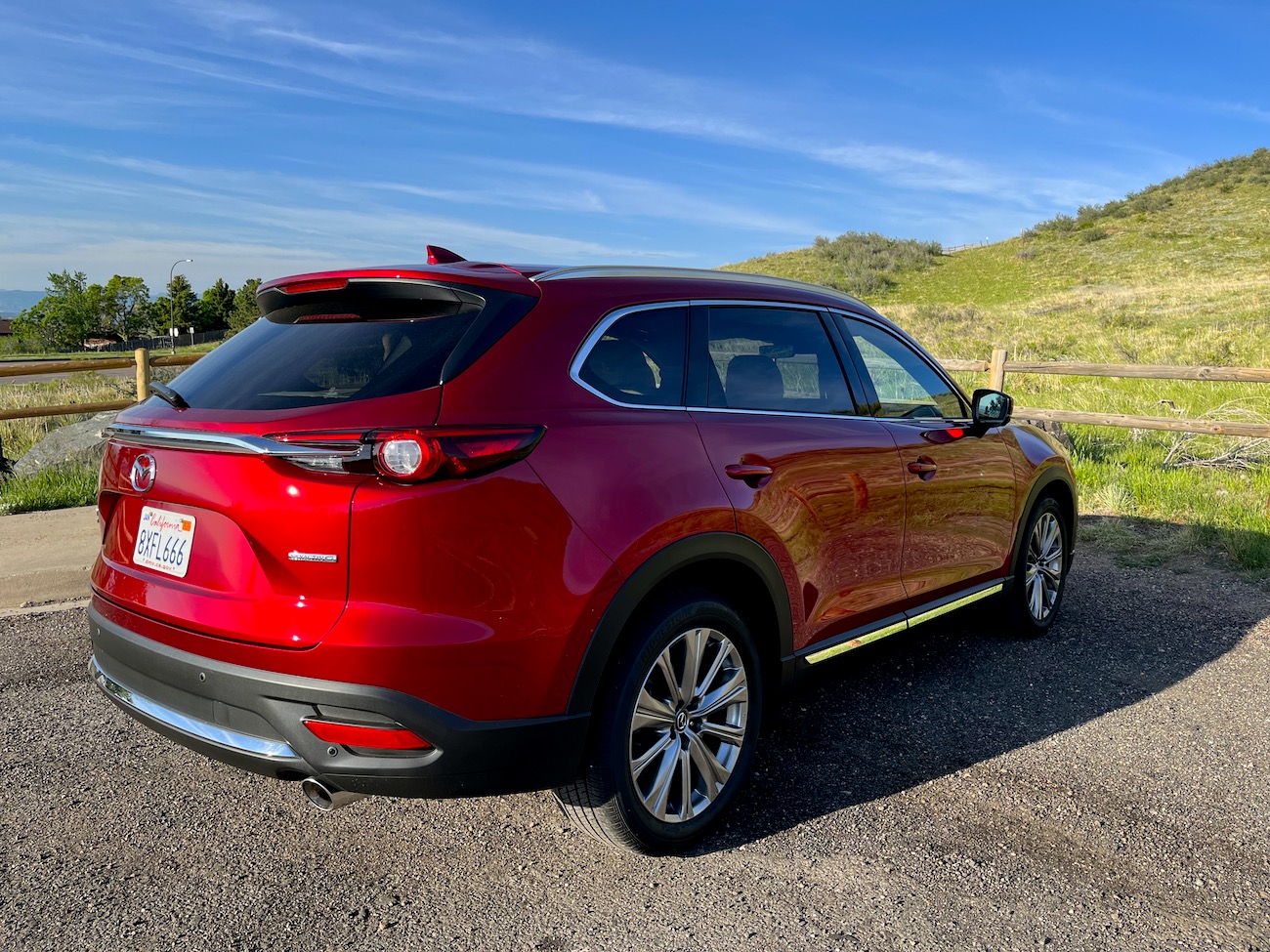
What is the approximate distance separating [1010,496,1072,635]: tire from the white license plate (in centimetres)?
395

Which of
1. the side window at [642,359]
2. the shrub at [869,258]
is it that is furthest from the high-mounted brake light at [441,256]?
the shrub at [869,258]

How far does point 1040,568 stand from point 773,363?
2566 mm

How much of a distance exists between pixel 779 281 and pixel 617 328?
3.90 ft

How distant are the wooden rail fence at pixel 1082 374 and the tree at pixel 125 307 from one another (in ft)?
253

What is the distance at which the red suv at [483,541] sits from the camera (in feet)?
8.13

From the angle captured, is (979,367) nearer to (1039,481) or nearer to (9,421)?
(1039,481)

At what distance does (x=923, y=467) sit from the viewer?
417cm

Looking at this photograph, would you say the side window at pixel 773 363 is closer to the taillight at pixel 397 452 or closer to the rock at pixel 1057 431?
the taillight at pixel 397 452

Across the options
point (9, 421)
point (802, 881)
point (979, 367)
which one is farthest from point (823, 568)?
point (9, 421)

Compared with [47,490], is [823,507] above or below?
above

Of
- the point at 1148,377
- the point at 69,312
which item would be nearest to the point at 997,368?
the point at 1148,377

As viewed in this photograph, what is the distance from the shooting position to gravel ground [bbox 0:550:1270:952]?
2.73 metres

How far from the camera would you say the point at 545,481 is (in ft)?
8.59

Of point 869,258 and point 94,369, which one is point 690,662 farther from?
point 869,258
